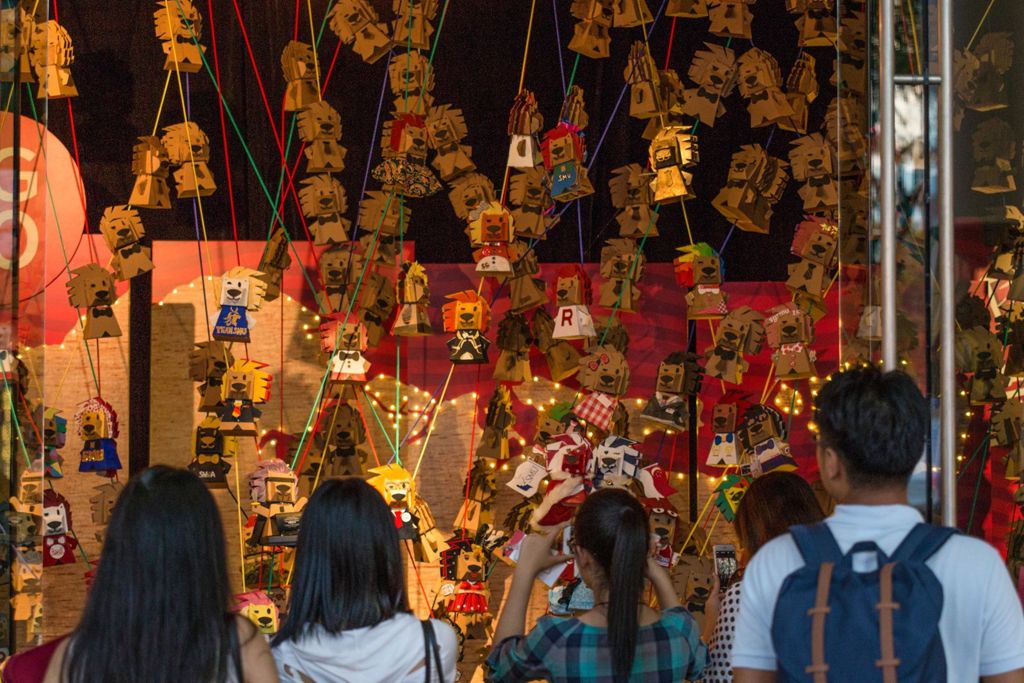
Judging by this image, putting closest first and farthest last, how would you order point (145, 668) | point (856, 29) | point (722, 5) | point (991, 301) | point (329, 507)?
point (145, 668) → point (329, 507) → point (856, 29) → point (991, 301) → point (722, 5)

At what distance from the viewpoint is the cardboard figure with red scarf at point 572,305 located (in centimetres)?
352

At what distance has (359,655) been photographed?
196 cm

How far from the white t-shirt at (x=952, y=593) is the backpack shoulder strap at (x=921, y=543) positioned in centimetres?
1

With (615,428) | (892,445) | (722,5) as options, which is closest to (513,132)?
(722,5)

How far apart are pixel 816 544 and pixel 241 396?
223 centimetres

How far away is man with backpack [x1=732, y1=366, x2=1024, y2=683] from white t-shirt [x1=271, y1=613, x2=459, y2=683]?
21.7 inches

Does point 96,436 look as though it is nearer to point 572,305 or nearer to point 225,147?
point 225,147

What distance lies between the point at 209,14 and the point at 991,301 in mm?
2902

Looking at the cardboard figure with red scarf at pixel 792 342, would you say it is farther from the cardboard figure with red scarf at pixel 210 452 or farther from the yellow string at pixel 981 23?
the cardboard figure with red scarf at pixel 210 452

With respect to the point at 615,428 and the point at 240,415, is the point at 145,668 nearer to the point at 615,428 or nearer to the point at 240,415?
the point at 240,415

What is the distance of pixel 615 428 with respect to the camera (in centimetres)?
368

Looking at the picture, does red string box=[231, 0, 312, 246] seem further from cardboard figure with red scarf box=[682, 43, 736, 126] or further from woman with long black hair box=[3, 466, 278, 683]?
woman with long black hair box=[3, 466, 278, 683]

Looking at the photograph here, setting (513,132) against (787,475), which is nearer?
(787,475)

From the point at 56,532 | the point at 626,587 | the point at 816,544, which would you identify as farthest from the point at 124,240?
the point at 816,544
